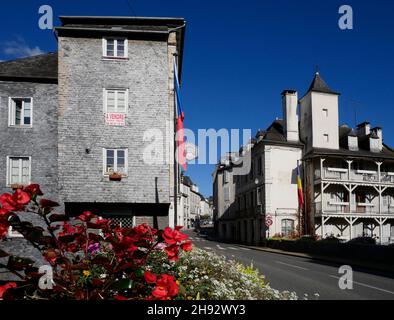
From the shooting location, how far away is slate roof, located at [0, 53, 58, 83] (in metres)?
17.3

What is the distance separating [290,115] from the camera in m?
37.0

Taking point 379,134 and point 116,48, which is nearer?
point 116,48

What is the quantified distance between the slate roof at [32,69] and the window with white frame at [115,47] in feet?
9.59

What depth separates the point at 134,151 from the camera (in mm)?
16797

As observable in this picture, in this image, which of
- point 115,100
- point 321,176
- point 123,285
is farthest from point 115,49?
point 321,176

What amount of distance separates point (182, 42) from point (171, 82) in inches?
166

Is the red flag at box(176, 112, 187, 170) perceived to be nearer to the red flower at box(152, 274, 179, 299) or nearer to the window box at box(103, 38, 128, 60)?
the window box at box(103, 38, 128, 60)

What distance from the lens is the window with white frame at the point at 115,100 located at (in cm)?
1711

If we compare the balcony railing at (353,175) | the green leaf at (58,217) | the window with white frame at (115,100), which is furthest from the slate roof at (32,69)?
the balcony railing at (353,175)

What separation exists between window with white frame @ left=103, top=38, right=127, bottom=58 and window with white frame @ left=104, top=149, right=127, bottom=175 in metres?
4.95

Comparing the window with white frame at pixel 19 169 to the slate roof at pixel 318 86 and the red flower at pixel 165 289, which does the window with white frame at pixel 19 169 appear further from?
the slate roof at pixel 318 86

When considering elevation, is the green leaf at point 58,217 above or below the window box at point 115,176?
below

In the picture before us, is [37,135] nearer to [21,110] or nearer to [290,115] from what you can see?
[21,110]

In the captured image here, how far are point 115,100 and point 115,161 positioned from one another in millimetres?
3092
